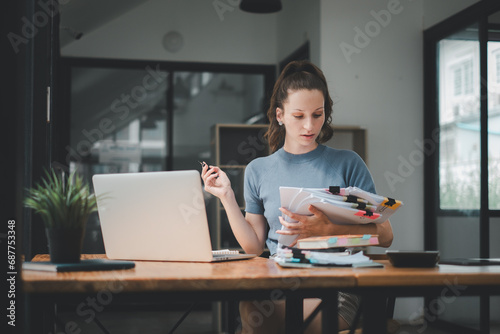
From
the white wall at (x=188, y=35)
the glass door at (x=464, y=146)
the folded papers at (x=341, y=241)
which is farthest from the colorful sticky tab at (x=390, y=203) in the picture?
the white wall at (x=188, y=35)

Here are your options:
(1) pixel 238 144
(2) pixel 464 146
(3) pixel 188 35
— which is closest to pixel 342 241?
(2) pixel 464 146

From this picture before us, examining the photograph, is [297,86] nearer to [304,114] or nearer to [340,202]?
[304,114]

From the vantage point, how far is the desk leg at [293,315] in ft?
5.65

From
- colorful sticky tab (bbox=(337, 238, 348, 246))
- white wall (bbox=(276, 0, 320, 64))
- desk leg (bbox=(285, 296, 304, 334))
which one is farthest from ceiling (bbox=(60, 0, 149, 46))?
colorful sticky tab (bbox=(337, 238, 348, 246))

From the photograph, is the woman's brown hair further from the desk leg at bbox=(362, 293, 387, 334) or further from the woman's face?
the desk leg at bbox=(362, 293, 387, 334)

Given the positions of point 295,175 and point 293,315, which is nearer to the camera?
point 293,315

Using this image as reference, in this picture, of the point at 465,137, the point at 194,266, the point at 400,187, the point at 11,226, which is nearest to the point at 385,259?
the point at 194,266

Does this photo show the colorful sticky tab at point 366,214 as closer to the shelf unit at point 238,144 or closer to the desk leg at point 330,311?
the desk leg at point 330,311

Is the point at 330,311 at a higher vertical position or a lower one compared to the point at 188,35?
lower

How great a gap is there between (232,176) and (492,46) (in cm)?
248

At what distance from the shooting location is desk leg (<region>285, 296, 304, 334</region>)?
1.72 meters

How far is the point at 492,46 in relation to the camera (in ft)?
13.3

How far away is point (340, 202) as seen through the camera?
1.63m

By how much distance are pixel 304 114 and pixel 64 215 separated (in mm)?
998
